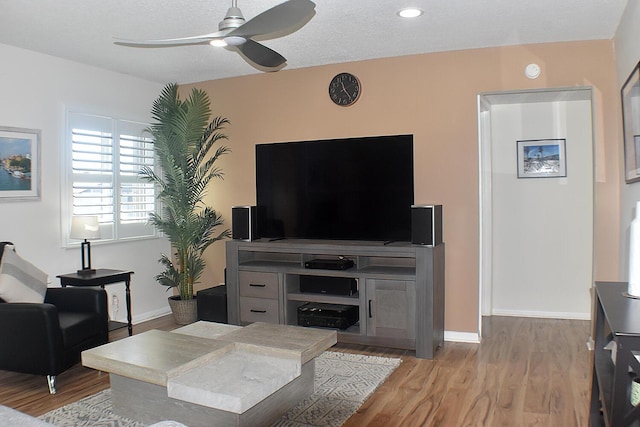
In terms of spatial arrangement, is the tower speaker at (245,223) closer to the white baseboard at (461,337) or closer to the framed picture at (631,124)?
the white baseboard at (461,337)

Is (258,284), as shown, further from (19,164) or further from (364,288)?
(19,164)

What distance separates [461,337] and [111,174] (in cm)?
364

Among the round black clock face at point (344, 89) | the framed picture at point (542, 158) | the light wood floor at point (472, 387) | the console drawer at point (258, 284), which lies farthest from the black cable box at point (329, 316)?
the framed picture at point (542, 158)

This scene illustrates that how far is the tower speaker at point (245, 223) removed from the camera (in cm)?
493

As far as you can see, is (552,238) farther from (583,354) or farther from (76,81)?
(76,81)

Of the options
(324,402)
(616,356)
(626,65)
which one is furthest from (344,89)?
(616,356)

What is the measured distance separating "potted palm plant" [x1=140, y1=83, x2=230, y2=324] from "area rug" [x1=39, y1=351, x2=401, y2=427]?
75.4 inches

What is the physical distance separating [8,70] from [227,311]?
2.77 metres

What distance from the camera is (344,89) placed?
4.92m

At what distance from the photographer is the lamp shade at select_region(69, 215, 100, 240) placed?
175 inches

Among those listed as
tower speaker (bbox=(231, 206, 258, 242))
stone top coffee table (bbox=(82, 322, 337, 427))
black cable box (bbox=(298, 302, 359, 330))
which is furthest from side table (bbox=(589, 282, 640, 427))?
tower speaker (bbox=(231, 206, 258, 242))

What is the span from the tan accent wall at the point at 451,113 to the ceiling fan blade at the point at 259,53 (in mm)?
1557

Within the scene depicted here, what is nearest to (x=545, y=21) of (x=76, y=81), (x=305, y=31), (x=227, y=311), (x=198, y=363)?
(x=305, y=31)

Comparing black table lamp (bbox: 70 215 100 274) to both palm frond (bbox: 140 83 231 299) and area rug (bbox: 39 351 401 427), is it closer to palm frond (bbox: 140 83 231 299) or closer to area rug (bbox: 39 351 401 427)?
palm frond (bbox: 140 83 231 299)
